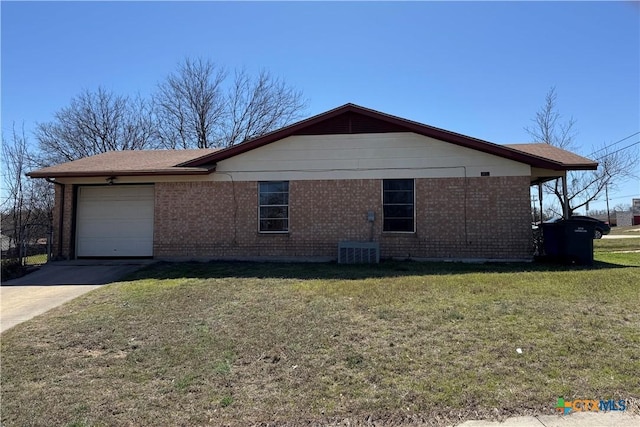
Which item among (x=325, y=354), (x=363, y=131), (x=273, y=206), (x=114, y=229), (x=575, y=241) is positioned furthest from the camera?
(x=114, y=229)

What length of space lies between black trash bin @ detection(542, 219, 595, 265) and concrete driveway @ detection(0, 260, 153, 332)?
1148 centimetres

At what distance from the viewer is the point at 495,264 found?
1137 centimetres

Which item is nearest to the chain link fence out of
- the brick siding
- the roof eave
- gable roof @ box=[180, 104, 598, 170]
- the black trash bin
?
the brick siding

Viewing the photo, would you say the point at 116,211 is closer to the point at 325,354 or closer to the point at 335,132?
the point at 335,132

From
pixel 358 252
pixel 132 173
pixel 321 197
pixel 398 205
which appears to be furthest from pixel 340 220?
pixel 132 173

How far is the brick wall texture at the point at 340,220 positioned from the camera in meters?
12.0

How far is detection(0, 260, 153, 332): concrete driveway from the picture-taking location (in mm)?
7684

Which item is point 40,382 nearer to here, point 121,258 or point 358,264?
point 358,264

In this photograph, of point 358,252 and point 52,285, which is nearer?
point 52,285

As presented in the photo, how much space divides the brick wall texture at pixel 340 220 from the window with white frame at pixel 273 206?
172 mm

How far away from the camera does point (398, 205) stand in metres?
12.5

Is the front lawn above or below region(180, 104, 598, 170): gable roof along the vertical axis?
below

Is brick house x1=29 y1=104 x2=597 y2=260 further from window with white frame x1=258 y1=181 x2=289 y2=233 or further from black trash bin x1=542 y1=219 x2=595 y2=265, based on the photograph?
black trash bin x1=542 y1=219 x2=595 y2=265

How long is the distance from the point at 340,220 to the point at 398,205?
5.71 ft
